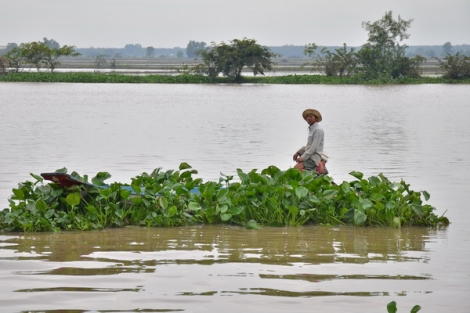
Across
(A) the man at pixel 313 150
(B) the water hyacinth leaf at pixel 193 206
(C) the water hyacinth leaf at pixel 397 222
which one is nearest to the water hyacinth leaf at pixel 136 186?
(B) the water hyacinth leaf at pixel 193 206

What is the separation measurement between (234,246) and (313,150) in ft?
8.28

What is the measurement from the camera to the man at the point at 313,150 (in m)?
10.5

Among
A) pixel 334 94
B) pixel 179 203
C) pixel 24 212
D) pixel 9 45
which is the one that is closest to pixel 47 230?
pixel 24 212

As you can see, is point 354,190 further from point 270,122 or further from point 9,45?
point 9,45

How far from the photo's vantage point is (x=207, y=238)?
344 inches

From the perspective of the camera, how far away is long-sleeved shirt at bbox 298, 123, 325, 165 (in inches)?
412

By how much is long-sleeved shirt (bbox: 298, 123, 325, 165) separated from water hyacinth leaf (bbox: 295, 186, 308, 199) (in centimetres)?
119

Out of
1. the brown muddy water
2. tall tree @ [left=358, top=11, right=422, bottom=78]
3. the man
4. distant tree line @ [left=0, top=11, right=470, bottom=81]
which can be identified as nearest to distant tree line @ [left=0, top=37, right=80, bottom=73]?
distant tree line @ [left=0, top=11, right=470, bottom=81]

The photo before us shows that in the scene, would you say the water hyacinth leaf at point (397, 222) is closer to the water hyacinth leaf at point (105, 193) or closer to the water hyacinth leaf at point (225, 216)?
the water hyacinth leaf at point (225, 216)

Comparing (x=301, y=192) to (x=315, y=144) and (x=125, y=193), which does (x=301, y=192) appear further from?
(x=125, y=193)

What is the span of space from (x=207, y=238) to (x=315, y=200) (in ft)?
4.34

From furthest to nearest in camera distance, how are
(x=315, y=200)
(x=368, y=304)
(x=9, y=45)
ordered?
(x=9, y=45) → (x=315, y=200) → (x=368, y=304)

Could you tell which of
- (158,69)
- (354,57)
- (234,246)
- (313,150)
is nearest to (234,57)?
(354,57)

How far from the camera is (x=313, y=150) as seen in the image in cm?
1050
